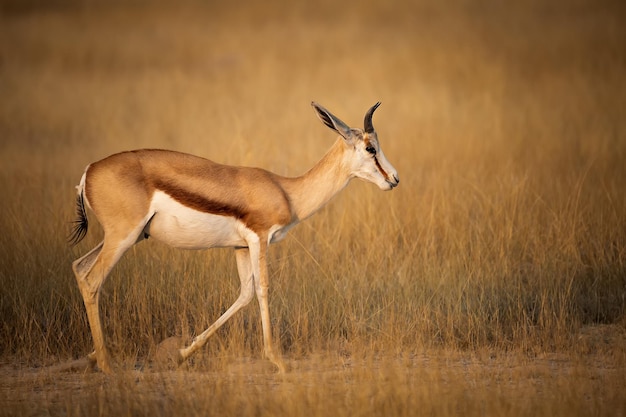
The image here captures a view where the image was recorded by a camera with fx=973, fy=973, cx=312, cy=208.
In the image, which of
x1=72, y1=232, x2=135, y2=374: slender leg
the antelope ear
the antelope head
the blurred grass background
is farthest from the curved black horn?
x1=72, y1=232, x2=135, y2=374: slender leg

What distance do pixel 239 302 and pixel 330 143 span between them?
27.3 feet

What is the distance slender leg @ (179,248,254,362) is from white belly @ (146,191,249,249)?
1.24 ft

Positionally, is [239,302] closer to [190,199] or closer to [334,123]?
[190,199]

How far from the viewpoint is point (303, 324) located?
25.4 feet

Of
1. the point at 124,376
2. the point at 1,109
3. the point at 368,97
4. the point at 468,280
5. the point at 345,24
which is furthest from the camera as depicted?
the point at 345,24

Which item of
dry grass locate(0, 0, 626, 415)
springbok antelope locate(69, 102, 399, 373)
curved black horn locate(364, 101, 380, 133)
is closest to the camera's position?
dry grass locate(0, 0, 626, 415)

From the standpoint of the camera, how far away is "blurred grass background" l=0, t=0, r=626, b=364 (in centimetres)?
792

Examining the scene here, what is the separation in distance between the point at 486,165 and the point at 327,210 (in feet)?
10.8

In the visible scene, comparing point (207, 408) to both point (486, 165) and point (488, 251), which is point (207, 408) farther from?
point (486, 165)

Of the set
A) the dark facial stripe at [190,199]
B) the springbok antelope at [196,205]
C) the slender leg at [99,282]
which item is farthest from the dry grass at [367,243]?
the dark facial stripe at [190,199]

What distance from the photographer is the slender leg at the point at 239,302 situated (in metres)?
7.03

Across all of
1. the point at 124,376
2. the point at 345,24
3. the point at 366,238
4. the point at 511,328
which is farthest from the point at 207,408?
the point at 345,24

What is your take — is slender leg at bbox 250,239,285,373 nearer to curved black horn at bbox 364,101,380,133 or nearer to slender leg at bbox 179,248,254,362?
slender leg at bbox 179,248,254,362

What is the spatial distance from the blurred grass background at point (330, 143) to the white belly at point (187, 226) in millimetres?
887
